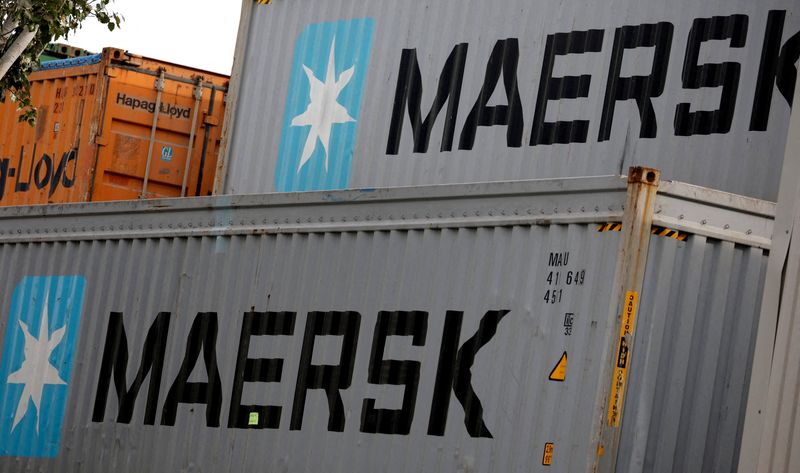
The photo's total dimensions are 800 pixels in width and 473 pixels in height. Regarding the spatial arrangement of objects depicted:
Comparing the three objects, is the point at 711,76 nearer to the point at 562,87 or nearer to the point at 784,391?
the point at 562,87

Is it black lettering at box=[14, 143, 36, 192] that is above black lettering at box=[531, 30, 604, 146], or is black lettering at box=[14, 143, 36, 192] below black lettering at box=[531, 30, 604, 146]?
below

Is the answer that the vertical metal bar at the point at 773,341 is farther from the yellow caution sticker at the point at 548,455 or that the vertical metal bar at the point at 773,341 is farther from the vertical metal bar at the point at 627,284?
the yellow caution sticker at the point at 548,455

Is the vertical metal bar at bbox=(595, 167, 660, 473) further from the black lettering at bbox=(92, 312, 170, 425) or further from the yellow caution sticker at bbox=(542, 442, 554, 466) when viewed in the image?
the black lettering at bbox=(92, 312, 170, 425)

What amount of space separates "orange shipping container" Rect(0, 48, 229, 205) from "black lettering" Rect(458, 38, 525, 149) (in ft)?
15.4

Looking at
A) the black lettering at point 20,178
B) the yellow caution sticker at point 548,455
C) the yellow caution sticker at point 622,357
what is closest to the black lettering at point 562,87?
the yellow caution sticker at point 622,357

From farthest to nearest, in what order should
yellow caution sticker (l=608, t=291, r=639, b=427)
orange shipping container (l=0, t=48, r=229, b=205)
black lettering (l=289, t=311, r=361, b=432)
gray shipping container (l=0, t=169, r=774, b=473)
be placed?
orange shipping container (l=0, t=48, r=229, b=205) < black lettering (l=289, t=311, r=361, b=432) < gray shipping container (l=0, t=169, r=774, b=473) < yellow caution sticker (l=608, t=291, r=639, b=427)

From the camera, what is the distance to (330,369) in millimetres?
7844

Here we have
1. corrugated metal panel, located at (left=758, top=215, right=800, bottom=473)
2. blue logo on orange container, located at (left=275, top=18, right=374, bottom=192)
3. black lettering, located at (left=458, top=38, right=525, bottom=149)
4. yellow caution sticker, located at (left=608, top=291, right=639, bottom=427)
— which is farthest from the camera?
blue logo on orange container, located at (left=275, top=18, right=374, bottom=192)

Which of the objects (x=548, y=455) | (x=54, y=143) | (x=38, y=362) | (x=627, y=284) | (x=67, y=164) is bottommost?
(x=38, y=362)

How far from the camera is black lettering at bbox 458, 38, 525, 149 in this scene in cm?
918

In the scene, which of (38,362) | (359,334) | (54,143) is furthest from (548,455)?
(54,143)

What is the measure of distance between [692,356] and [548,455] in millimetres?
899

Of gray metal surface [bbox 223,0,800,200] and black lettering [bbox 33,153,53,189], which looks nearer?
gray metal surface [bbox 223,0,800,200]

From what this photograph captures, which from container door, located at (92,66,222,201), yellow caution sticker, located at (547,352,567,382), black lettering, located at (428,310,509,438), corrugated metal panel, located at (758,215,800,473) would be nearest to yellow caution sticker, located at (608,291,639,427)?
yellow caution sticker, located at (547,352,567,382)
